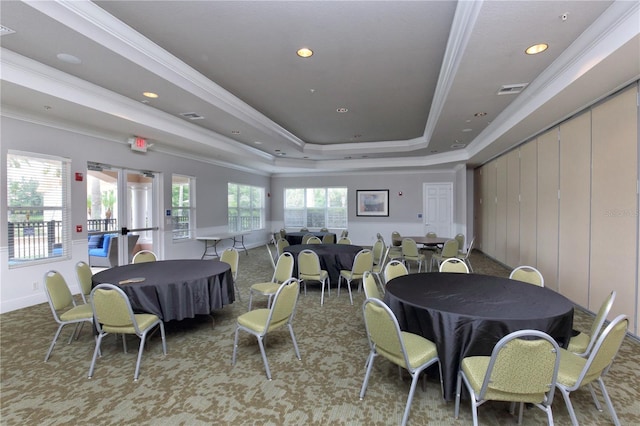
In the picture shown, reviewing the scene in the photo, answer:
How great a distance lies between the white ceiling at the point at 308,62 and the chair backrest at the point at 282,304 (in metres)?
2.54

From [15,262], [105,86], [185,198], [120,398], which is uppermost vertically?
[105,86]

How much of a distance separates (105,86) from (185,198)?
421 cm

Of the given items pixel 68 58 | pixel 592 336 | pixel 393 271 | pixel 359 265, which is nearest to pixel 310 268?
pixel 359 265

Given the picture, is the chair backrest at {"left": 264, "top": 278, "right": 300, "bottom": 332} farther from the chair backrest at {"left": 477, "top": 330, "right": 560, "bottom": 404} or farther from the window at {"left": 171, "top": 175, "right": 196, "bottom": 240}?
the window at {"left": 171, "top": 175, "right": 196, "bottom": 240}

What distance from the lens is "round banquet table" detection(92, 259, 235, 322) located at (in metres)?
3.22

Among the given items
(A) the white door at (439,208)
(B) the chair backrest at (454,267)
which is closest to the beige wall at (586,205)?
(B) the chair backrest at (454,267)

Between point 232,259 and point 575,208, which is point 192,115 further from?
point 575,208

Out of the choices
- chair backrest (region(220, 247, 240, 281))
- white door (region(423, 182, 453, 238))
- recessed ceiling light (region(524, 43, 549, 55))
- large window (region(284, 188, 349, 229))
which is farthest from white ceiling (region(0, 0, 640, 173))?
large window (region(284, 188, 349, 229))

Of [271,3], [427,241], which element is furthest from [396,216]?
[271,3]

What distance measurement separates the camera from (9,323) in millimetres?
4012

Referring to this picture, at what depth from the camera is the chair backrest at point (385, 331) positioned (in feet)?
6.86

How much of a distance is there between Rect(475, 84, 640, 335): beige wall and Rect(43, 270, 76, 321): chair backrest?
6.13m

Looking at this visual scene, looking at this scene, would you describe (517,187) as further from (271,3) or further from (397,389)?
(271,3)

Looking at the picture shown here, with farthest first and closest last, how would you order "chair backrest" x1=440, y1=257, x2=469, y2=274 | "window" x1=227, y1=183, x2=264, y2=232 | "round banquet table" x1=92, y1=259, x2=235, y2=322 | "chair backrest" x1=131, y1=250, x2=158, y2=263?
"window" x1=227, y1=183, x2=264, y2=232
"chair backrest" x1=131, y1=250, x2=158, y2=263
"chair backrest" x1=440, y1=257, x2=469, y2=274
"round banquet table" x1=92, y1=259, x2=235, y2=322
